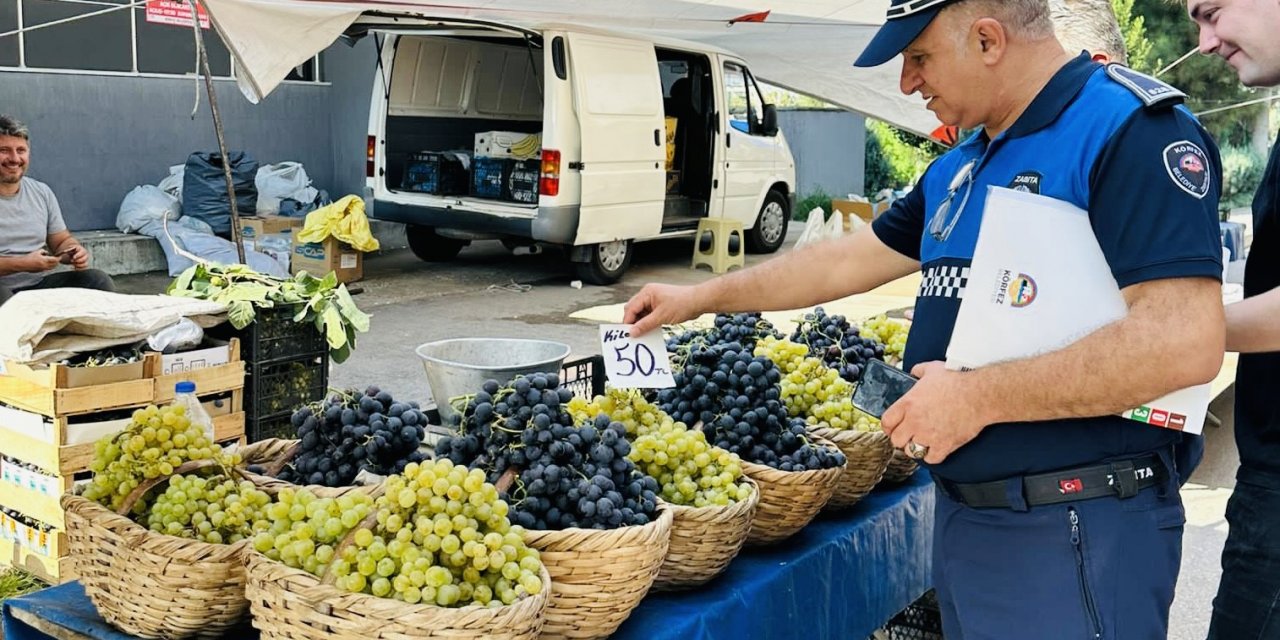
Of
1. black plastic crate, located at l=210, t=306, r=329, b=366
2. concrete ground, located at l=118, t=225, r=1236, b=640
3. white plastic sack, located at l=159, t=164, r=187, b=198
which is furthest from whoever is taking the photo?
white plastic sack, located at l=159, t=164, r=187, b=198

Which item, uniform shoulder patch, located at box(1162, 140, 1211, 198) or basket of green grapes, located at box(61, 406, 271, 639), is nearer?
uniform shoulder patch, located at box(1162, 140, 1211, 198)

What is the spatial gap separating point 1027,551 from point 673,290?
979mm

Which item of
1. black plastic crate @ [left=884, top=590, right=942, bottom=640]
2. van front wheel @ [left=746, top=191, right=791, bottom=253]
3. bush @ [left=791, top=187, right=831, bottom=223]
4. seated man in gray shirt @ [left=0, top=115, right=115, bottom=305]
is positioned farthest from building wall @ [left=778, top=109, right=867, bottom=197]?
black plastic crate @ [left=884, top=590, right=942, bottom=640]

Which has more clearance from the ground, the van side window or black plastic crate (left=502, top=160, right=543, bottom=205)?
the van side window

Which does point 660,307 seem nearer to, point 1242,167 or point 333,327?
point 333,327

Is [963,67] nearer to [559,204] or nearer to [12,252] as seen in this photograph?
[12,252]

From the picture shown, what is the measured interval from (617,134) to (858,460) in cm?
745

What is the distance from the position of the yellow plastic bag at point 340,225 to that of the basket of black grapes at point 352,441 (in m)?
7.75

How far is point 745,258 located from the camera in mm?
12820

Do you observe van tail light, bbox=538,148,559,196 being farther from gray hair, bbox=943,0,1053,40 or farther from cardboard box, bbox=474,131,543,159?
gray hair, bbox=943,0,1053,40

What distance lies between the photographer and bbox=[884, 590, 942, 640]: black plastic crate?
3.56 m

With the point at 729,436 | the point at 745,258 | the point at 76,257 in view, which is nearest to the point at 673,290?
the point at 729,436

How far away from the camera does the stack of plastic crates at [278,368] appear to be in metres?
4.08

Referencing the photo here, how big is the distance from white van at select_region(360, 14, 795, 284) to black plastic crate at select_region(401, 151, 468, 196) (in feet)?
0.04
